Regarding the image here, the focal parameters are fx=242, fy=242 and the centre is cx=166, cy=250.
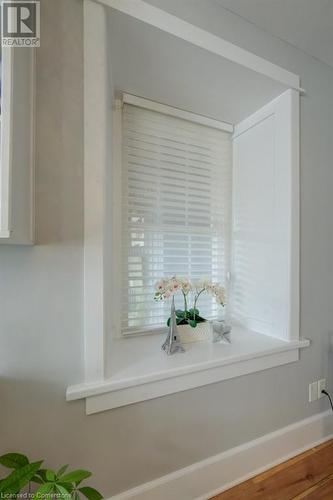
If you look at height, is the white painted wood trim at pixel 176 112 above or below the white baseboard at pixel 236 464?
above

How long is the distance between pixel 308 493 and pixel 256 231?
1.39m

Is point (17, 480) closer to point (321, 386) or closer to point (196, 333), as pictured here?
point (196, 333)

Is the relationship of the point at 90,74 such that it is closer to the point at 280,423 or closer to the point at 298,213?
the point at 298,213

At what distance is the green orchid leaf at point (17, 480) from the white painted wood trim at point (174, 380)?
28 cm

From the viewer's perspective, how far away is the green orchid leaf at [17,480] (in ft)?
1.89

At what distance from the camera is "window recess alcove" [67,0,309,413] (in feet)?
3.12

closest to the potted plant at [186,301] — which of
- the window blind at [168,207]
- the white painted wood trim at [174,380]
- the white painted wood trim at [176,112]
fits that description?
the window blind at [168,207]

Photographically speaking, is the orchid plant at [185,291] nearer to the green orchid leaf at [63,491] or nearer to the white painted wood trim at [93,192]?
the white painted wood trim at [93,192]

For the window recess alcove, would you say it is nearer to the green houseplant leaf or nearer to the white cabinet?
the white cabinet

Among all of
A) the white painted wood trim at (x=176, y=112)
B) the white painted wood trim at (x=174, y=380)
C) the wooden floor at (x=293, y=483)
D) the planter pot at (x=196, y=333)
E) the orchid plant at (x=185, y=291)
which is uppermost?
the white painted wood trim at (x=176, y=112)

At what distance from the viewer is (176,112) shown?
1584mm

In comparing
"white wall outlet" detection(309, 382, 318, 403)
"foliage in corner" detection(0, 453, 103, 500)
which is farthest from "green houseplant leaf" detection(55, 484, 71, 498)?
"white wall outlet" detection(309, 382, 318, 403)

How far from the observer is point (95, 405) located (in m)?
0.94

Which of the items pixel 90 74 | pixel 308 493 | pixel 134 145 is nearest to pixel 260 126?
pixel 134 145
